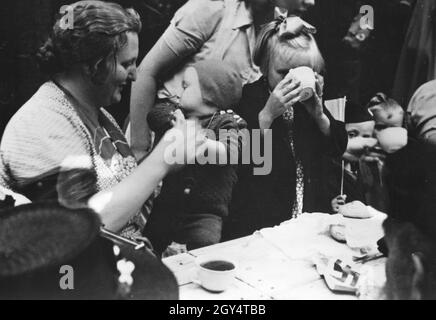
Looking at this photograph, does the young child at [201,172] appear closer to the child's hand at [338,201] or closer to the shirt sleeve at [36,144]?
the shirt sleeve at [36,144]

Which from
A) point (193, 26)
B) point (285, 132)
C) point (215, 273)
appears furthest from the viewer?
point (285, 132)

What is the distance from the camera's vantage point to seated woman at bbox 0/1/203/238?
6.49 feet

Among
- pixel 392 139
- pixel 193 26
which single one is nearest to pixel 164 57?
pixel 193 26

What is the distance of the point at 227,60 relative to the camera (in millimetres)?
2375

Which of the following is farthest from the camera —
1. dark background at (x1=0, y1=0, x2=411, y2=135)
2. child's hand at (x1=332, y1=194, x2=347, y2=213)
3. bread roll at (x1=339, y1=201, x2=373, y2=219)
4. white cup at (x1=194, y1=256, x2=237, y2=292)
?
child's hand at (x1=332, y1=194, x2=347, y2=213)

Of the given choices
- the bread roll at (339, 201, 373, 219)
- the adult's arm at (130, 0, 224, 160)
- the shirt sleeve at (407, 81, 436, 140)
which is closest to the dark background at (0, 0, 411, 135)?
the adult's arm at (130, 0, 224, 160)

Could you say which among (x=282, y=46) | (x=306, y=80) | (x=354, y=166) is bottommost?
(x=354, y=166)

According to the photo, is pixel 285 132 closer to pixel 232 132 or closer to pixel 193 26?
pixel 232 132

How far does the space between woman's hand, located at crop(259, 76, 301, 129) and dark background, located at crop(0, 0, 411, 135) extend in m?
0.23

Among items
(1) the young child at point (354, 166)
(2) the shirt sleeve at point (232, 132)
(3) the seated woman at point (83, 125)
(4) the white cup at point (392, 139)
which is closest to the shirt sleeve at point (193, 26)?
(3) the seated woman at point (83, 125)

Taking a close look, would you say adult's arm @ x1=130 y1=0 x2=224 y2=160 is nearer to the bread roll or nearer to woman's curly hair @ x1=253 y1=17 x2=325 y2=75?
woman's curly hair @ x1=253 y1=17 x2=325 y2=75

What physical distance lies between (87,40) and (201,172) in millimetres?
766

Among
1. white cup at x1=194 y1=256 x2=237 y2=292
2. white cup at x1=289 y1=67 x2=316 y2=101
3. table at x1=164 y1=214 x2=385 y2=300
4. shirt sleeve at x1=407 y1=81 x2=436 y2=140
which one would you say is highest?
→ white cup at x1=289 y1=67 x2=316 y2=101

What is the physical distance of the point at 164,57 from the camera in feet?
7.48
